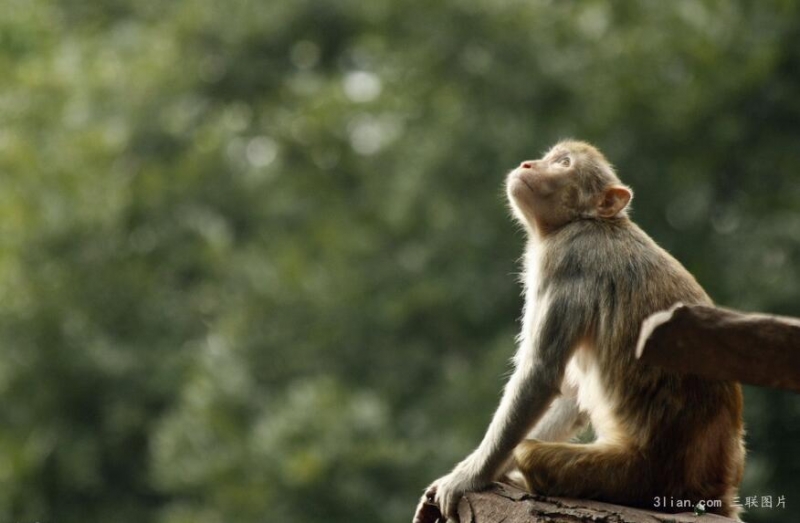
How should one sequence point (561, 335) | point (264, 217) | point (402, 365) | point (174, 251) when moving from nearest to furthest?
1. point (561, 335)
2. point (402, 365)
3. point (174, 251)
4. point (264, 217)

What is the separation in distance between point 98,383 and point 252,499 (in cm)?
321

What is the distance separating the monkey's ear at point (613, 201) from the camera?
569cm

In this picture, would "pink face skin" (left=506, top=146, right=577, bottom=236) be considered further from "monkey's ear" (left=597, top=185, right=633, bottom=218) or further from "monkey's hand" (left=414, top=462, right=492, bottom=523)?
"monkey's hand" (left=414, top=462, right=492, bottom=523)

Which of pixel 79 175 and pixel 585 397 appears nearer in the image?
pixel 585 397

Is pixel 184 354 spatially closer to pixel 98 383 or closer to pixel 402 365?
pixel 98 383

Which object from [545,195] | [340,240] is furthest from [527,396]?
[340,240]

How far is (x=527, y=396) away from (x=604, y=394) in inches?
12.4

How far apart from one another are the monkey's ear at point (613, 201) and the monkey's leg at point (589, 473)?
1.17m

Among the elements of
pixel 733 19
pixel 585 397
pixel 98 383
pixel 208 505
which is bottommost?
pixel 585 397

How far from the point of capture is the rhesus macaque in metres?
4.97

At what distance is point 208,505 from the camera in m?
15.5

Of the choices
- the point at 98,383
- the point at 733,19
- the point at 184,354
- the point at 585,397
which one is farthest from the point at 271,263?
the point at 585,397

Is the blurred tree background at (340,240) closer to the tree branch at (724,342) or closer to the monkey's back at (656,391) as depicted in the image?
the monkey's back at (656,391)

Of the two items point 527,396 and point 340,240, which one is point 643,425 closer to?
point 527,396
